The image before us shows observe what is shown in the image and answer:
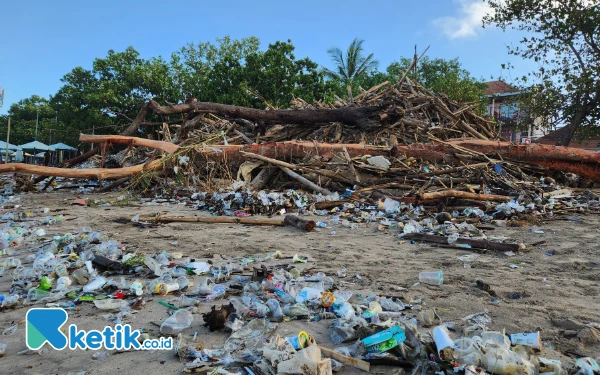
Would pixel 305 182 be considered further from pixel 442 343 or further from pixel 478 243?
pixel 442 343

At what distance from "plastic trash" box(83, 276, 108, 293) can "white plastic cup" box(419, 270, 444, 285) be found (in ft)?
6.37

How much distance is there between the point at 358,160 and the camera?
6.61 m

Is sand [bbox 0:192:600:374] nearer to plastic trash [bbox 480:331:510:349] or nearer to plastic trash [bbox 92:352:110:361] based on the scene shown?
plastic trash [bbox 92:352:110:361]

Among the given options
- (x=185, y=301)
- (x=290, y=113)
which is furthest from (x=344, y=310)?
(x=290, y=113)

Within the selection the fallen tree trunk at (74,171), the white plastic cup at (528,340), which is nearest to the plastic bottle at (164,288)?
the white plastic cup at (528,340)

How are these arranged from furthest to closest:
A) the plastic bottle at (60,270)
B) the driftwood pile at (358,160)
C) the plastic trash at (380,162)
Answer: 1. the plastic trash at (380,162)
2. the driftwood pile at (358,160)
3. the plastic bottle at (60,270)

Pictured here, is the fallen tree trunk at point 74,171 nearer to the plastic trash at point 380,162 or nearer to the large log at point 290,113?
the large log at point 290,113

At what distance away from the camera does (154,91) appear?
20844 millimetres

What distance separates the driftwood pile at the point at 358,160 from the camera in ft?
19.6

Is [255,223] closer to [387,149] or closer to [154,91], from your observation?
[387,149]

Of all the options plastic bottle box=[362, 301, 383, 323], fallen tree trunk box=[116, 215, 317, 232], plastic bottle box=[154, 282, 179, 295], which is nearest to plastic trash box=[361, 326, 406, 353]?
plastic bottle box=[362, 301, 383, 323]

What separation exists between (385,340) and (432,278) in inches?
39.5

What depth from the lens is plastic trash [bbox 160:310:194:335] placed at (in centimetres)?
173

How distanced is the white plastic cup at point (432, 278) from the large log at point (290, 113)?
5.25 metres
